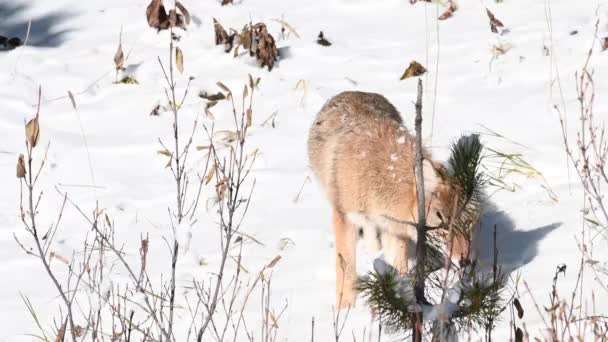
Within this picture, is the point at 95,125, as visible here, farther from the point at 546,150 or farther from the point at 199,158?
the point at 546,150

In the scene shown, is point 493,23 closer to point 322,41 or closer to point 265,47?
point 322,41

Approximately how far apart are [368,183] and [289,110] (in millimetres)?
2730

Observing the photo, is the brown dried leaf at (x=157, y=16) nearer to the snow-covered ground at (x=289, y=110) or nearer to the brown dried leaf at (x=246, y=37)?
the snow-covered ground at (x=289, y=110)

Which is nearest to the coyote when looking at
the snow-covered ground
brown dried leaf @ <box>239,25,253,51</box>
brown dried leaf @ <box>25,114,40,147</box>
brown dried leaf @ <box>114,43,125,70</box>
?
the snow-covered ground

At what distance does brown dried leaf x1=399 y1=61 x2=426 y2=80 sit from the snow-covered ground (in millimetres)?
82

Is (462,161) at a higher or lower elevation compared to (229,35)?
lower

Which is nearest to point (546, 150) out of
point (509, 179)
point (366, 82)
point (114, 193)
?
point (509, 179)

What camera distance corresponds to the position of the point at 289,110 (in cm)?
813

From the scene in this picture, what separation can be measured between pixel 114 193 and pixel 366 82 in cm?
246

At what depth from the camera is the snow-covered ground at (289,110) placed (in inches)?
229

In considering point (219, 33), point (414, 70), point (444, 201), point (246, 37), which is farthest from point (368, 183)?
point (219, 33)

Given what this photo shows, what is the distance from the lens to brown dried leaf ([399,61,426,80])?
8.24m

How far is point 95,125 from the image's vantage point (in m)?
8.20

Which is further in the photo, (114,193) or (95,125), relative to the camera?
(95,125)
